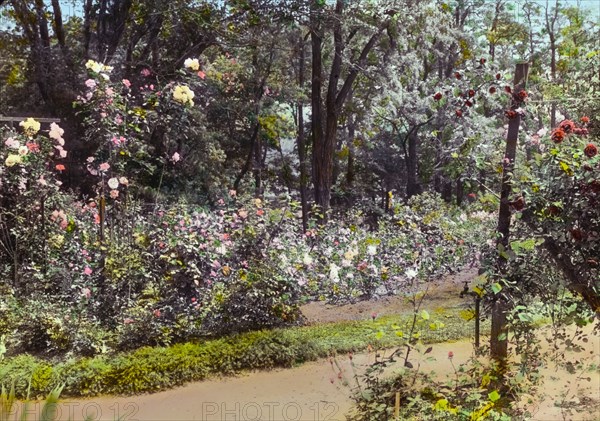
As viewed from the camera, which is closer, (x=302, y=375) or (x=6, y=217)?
(x=302, y=375)

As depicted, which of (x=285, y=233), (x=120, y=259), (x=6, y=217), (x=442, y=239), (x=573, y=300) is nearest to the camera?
(x=573, y=300)

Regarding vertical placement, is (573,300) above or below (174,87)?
below

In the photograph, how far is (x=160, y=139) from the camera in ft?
38.7

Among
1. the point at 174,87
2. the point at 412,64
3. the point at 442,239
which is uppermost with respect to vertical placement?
the point at 412,64

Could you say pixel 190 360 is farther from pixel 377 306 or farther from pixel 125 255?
pixel 377 306

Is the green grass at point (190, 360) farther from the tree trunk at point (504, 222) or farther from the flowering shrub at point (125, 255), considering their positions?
the tree trunk at point (504, 222)

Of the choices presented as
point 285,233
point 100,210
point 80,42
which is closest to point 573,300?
point 285,233

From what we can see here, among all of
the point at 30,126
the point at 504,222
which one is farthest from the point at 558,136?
the point at 30,126

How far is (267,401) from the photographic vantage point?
4098 millimetres

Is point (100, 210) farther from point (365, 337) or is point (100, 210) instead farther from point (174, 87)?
point (365, 337)

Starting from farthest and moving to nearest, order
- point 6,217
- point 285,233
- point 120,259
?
point 285,233, point 6,217, point 120,259

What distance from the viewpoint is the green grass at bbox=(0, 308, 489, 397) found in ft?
13.8

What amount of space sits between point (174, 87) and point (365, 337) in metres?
2.95

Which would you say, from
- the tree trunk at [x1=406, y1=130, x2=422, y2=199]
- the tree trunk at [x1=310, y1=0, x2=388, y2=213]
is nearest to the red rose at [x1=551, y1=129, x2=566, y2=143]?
the tree trunk at [x1=310, y1=0, x2=388, y2=213]
